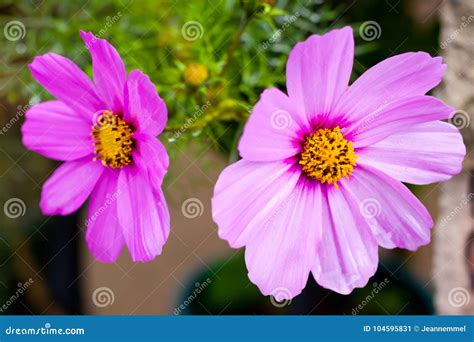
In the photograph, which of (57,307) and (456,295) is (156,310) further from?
(456,295)

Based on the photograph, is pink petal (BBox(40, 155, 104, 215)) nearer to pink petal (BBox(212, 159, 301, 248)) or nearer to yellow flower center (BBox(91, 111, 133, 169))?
yellow flower center (BBox(91, 111, 133, 169))

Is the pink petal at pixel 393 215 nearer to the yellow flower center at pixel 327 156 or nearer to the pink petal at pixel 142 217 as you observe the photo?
the yellow flower center at pixel 327 156

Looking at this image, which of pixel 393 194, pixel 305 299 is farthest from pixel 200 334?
pixel 393 194

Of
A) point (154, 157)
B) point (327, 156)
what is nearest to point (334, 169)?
point (327, 156)

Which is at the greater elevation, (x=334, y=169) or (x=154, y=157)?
(x=154, y=157)

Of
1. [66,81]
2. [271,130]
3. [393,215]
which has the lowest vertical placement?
[393,215]

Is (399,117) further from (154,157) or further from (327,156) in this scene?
(154,157)

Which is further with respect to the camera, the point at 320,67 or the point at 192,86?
the point at 192,86
